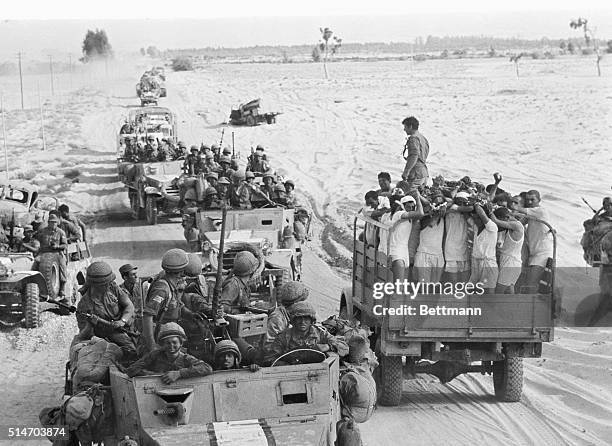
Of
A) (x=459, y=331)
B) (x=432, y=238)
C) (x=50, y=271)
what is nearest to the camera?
(x=459, y=331)

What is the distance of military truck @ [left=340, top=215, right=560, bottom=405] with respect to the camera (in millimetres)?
11281

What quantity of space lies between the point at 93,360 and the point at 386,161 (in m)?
26.2

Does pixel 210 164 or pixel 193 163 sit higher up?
pixel 210 164

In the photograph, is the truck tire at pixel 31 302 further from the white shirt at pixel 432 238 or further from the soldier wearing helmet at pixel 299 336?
the soldier wearing helmet at pixel 299 336

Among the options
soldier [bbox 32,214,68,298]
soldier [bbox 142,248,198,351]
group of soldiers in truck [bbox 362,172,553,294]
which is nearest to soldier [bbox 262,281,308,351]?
soldier [bbox 142,248,198,351]

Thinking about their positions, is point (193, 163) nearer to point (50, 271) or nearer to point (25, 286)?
point (50, 271)

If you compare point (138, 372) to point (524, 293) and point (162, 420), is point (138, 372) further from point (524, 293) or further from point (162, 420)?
point (524, 293)

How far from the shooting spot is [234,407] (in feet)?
27.9

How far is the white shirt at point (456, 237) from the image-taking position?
38.2 ft

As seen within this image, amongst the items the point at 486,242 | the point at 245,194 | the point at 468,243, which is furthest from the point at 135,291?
the point at 245,194

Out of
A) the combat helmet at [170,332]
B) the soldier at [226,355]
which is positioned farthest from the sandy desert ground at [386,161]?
the combat helmet at [170,332]

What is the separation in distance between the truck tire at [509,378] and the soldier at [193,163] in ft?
43.1

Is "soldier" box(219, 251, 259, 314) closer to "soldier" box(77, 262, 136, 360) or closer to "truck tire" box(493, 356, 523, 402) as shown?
"soldier" box(77, 262, 136, 360)

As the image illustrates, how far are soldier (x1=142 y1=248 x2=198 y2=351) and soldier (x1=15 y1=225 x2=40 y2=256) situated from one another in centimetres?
688
